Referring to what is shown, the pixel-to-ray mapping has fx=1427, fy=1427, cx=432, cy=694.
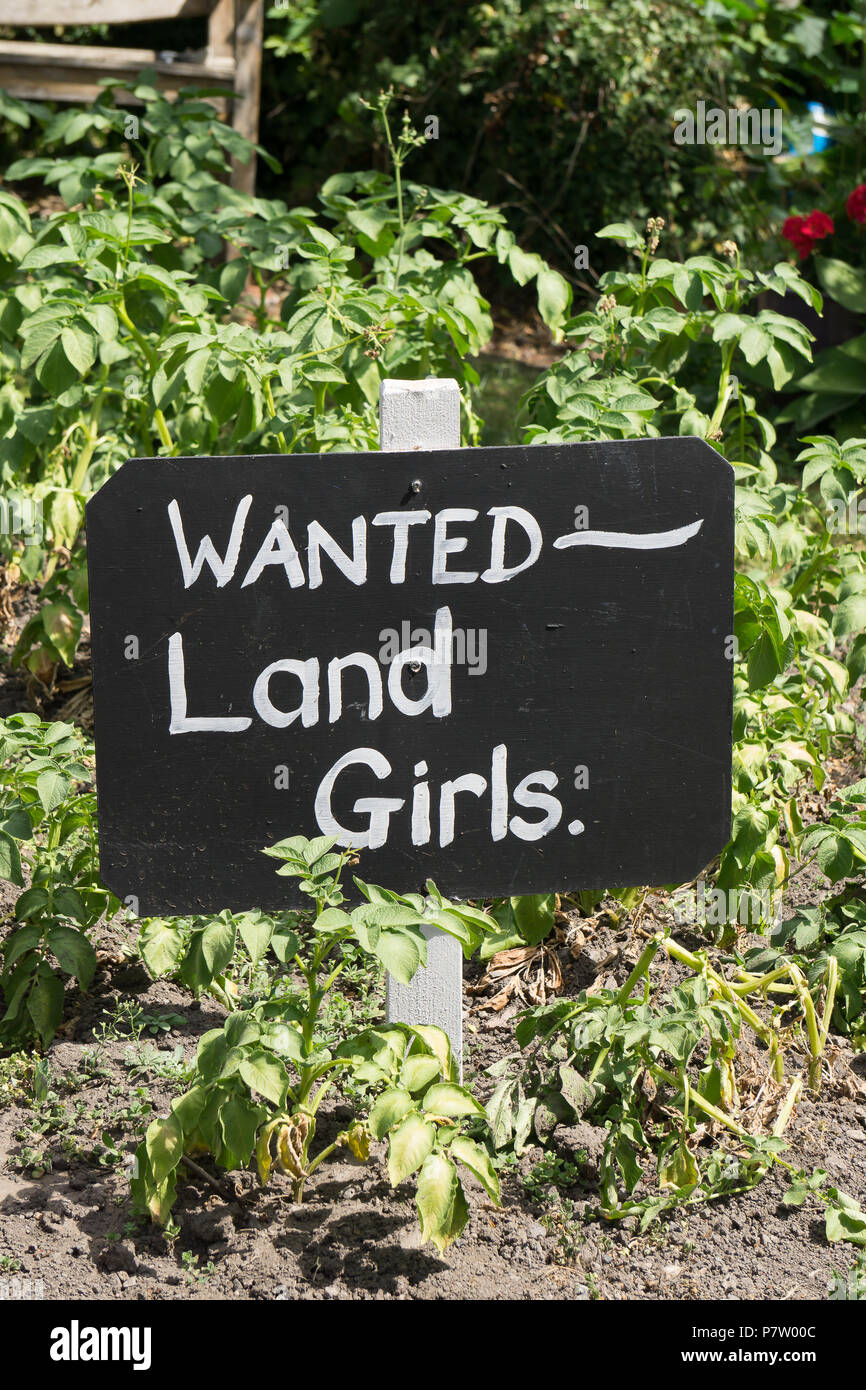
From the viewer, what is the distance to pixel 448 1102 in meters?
1.68

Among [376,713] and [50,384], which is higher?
[50,384]

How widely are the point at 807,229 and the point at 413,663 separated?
12.4 ft

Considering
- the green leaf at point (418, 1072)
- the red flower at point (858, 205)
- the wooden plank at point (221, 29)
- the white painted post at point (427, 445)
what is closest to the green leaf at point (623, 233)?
the white painted post at point (427, 445)

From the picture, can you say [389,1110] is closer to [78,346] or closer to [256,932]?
Result: [256,932]

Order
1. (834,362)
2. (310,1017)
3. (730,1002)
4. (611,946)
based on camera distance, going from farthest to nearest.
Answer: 1. (834,362)
2. (611,946)
3. (730,1002)
4. (310,1017)

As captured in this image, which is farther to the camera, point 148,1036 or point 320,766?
point 148,1036

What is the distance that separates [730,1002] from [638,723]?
17.3 inches

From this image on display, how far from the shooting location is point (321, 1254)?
1851mm

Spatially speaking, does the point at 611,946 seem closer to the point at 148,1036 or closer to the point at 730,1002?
the point at 730,1002

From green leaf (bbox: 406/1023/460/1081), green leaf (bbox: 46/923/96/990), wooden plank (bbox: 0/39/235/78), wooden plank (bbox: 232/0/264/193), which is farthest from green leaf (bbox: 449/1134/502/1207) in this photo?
wooden plank (bbox: 0/39/235/78)

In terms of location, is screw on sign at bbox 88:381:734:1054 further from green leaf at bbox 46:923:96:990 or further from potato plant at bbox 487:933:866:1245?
green leaf at bbox 46:923:96:990

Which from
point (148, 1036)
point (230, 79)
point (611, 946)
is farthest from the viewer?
point (230, 79)
